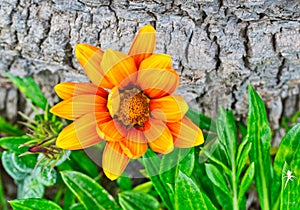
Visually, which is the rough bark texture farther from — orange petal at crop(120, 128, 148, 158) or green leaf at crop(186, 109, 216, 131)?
orange petal at crop(120, 128, 148, 158)

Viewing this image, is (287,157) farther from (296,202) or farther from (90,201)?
(90,201)

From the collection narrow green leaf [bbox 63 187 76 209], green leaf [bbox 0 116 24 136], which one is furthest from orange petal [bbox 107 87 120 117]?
green leaf [bbox 0 116 24 136]

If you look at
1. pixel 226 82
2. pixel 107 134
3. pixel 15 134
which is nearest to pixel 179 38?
pixel 226 82

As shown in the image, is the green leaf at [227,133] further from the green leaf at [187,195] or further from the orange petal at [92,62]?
the orange petal at [92,62]

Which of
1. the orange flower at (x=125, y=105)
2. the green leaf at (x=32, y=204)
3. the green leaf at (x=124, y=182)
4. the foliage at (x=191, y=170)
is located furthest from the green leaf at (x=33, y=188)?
the orange flower at (x=125, y=105)

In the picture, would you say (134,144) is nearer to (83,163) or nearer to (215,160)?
(215,160)

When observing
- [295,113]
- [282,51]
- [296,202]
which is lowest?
[296,202]
